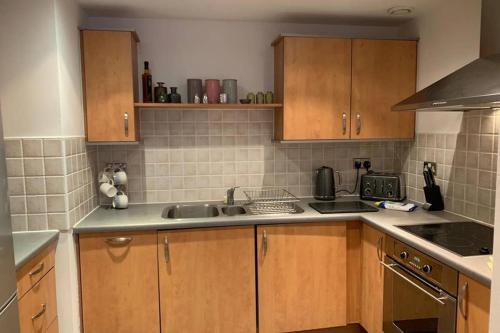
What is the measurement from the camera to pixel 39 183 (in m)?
2.02

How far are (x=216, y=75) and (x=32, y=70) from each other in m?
1.21

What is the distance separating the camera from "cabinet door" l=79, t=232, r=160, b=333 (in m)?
2.18

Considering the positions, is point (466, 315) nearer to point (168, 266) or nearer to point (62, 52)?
point (168, 266)

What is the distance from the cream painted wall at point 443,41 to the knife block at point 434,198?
0.39 m

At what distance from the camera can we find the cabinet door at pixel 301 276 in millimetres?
2352

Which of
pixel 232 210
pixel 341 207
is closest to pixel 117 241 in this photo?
pixel 232 210

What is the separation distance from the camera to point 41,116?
2.00 meters

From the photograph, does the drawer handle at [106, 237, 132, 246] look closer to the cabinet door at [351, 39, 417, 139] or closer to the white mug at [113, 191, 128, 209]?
the white mug at [113, 191, 128, 209]

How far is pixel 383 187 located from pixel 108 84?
2.07 meters

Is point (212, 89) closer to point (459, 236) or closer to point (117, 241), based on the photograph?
point (117, 241)

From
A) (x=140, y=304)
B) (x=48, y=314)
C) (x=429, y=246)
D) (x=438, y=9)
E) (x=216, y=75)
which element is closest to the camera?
(x=429, y=246)

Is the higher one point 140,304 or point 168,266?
point 168,266

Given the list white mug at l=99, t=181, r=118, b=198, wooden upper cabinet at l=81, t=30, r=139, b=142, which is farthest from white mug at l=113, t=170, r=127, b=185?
wooden upper cabinet at l=81, t=30, r=139, b=142

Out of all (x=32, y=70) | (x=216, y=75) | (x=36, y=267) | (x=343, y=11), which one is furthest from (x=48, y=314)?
(x=343, y=11)
